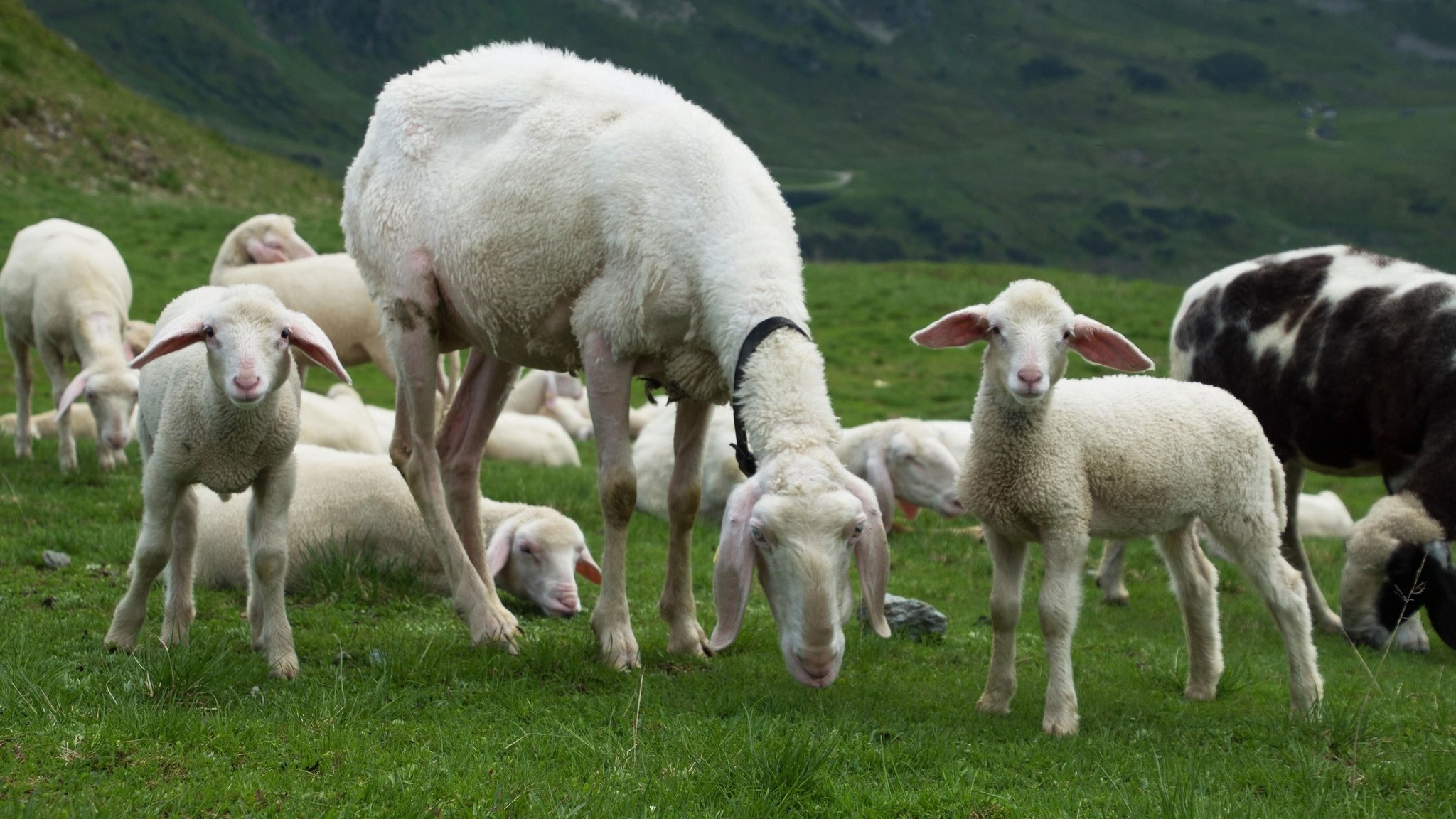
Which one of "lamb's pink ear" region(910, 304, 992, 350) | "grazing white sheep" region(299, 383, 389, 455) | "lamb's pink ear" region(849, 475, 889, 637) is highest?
"lamb's pink ear" region(910, 304, 992, 350)

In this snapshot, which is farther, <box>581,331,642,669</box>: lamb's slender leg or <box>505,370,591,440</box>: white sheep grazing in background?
<box>505,370,591,440</box>: white sheep grazing in background

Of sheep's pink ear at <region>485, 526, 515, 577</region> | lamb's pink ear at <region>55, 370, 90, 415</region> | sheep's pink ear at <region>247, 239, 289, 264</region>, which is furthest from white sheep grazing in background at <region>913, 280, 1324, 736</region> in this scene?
sheep's pink ear at <region>247, 239, 289, 264</region>

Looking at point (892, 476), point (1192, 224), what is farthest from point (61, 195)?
point (1192, 224)

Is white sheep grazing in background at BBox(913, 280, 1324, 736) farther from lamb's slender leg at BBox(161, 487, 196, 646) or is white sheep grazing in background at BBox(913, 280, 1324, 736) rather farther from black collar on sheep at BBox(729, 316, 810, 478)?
lamb's slender leg at BBox(161, 487, 196, 646)

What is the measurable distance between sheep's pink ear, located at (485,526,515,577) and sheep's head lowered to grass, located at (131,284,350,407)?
2130 mm

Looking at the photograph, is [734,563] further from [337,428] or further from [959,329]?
[337,428]

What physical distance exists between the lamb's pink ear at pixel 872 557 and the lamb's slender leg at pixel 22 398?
8186 millimetres

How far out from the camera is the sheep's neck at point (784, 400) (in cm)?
500

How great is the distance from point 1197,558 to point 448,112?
4.09m

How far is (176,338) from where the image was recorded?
5.17 metres

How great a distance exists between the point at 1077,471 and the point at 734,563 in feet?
4.92

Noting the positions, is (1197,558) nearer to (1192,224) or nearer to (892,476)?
(892,476)

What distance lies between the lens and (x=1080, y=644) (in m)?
7.36

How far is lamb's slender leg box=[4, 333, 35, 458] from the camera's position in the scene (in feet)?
35.2
